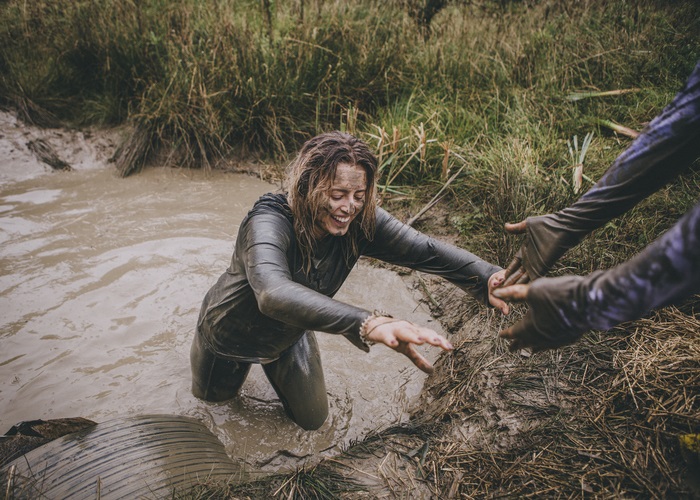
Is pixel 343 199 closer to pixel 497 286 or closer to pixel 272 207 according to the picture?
pixel 272 207

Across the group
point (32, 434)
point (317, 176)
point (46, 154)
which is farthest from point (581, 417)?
point (46, 154)

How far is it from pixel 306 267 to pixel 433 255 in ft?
2.20

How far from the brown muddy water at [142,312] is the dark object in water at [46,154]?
15cm

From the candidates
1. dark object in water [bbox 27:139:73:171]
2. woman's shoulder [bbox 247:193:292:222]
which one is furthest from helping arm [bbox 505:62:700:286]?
dark object in water [bbox 27:139:73:171]

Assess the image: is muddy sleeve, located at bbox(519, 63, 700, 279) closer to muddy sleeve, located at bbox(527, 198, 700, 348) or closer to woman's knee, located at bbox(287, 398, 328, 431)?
muddy sleeve, located at bbox(527, 198, 700, 348)

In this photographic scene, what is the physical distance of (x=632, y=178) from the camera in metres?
1.74

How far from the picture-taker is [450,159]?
3.92 m

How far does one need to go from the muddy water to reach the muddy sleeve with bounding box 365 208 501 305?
98 cm

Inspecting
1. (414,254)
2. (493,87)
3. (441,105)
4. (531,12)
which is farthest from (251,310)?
(531,12)

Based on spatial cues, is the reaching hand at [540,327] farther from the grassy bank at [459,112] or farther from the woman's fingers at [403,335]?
the grassy bank at [459,112]

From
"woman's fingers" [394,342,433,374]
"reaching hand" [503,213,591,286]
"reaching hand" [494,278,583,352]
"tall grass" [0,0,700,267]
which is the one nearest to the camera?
"reaching hand" [494,278,583,352]

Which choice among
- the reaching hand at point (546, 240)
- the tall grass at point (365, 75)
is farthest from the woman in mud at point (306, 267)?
the tall grass at point (365, 75)

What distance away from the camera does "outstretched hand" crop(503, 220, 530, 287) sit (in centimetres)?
203

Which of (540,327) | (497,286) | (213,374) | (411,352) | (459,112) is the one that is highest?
(459,112)
